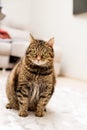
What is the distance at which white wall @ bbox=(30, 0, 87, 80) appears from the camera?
3.56 m

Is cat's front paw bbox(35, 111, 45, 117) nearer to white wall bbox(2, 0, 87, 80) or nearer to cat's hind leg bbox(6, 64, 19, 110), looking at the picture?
cat's hind leg bbox(6, 64, 19, 110)

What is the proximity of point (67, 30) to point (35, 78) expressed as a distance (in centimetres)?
246

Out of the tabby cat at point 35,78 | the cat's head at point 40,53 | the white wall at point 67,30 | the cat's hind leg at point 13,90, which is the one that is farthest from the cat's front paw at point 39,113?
the white wall at point 67,30

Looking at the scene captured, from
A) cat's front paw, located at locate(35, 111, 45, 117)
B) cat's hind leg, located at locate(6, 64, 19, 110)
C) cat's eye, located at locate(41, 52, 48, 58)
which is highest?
cat's eye, located at locate(41, 52, 48, 58)

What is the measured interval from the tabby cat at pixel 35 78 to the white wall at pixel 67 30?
204cm

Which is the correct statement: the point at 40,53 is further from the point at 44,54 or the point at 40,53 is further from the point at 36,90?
the point at 36,90

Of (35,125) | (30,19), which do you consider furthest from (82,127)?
(30,19)

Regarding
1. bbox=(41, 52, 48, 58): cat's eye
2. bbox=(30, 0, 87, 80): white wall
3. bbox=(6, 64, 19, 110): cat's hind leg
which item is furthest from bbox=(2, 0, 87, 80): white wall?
bbox=(41, 52, 48, 58): cat's eye

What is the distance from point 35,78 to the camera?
146 cm

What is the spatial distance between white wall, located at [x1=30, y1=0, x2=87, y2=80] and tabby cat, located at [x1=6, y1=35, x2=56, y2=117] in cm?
204

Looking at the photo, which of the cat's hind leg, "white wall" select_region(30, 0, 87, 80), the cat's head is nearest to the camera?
the cat's head

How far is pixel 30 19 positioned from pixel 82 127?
364 centimetres

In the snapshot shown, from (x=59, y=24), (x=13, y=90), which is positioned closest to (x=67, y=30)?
(x=59, y=24)

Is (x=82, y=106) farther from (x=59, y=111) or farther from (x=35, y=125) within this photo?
(x=35, y=125)
